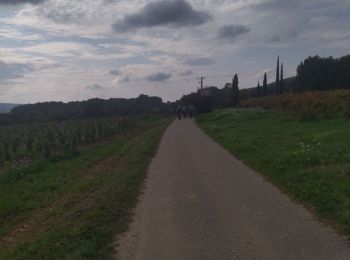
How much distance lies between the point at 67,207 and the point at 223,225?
169 inches

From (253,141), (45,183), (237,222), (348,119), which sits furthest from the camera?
(348,119)

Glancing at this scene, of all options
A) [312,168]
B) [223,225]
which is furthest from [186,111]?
[223,225]

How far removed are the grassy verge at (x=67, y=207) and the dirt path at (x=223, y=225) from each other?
15.5 inches

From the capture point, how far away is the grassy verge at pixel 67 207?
7.96 metres

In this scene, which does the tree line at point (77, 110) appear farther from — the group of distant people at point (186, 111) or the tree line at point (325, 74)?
the tree line at point (325, 74)

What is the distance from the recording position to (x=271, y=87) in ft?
386

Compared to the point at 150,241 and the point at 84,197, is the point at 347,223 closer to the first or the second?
the point at 150,241

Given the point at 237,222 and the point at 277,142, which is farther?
the point at 277,142

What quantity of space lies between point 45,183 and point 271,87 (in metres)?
105

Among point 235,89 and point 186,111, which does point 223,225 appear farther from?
point 235,89

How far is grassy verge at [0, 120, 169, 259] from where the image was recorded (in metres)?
7.96

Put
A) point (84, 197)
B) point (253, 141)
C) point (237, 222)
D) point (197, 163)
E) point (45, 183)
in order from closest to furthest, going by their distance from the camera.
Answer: point (237, 222), point (84, 197), point (45, 183), point (197, 163), point (253, 141)

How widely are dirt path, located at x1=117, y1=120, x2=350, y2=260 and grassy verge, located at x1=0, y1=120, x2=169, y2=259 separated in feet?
1.29

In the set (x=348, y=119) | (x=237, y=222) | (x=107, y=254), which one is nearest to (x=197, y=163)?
(x=237, y=222)
